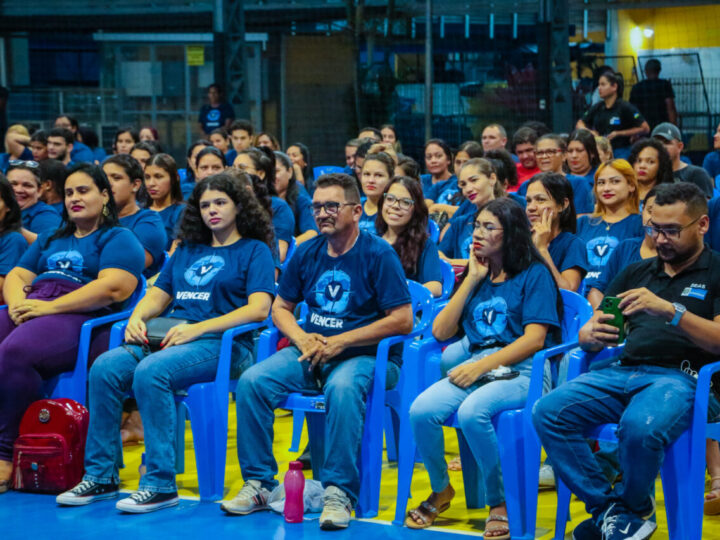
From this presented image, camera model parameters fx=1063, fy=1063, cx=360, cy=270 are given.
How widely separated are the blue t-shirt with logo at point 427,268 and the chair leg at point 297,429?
0.87 m

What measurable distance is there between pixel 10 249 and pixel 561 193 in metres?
2.68

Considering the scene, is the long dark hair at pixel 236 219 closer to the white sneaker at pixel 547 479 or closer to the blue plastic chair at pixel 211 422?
the blue plastic chair at pixel 211 422

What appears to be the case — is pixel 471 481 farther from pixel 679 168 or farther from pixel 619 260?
pixel 679 168

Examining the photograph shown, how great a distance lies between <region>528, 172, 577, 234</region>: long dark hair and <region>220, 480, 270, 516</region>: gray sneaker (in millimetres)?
1830

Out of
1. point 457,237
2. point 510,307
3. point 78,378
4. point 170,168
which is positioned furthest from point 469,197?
point 78,378

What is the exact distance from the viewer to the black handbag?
4539mm

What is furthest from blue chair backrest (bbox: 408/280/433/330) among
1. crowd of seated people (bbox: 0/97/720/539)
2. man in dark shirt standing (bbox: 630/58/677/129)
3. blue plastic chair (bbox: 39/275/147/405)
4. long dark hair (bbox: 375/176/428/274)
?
man in dark shirt standing (bbox: 630/58/677/129)

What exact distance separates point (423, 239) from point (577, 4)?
18.9 ft

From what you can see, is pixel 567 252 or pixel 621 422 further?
pixel 567 252

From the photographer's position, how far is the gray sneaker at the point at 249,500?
162 inches

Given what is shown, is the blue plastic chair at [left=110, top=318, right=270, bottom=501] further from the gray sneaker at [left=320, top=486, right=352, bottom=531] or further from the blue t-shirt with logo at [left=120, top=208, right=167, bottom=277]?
the blue t-shirt with logo at [left=120, top=208, right=167, bottom=277]

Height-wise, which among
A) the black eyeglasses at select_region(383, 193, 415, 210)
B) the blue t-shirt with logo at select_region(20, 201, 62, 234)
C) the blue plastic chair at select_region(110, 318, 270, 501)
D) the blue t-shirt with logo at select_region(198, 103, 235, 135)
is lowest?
the blue plastic chair at select_region(110, 318, 270, 501)

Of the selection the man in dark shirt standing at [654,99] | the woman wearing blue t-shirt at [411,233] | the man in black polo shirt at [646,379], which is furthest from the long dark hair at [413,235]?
the man in dark shirt standing at [654,99]

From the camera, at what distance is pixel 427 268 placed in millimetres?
5078
